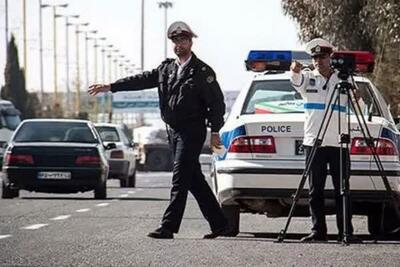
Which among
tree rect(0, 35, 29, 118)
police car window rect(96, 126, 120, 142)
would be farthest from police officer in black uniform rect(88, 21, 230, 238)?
tree rect(0, 35, 29, 118)

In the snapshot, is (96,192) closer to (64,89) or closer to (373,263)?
(373,263)

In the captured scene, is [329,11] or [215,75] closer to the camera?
[215,75]

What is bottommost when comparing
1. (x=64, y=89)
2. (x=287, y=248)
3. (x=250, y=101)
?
(x=64, y=89)

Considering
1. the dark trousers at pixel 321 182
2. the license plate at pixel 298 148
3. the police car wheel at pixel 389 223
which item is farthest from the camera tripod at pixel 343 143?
the police car wheel at pixel 389 223

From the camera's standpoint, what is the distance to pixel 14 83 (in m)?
97.5

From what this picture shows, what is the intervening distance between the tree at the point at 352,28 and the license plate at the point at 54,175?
8.02 meters

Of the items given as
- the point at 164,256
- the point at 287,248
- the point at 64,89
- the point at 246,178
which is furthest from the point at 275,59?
the point at 64,89

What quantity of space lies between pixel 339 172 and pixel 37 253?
3.20 meters

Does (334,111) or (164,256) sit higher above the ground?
(334,111)

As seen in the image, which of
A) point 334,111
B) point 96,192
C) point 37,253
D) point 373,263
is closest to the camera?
point 373,263

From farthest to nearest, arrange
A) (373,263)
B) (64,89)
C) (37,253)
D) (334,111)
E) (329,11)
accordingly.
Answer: (64,89), (329,11), (334,111), (37,253), (373,263)

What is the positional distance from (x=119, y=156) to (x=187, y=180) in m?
19.4

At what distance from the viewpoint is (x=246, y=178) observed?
43.5 ft

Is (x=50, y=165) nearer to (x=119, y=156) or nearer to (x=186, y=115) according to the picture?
(x=119, y=156)
